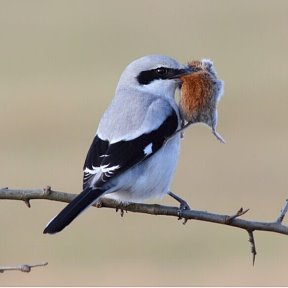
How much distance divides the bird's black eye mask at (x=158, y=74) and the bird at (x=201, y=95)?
0.26 feet

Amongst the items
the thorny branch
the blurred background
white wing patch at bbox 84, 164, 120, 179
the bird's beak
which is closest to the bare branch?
the thorny branch

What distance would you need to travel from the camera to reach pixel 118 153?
167 inches

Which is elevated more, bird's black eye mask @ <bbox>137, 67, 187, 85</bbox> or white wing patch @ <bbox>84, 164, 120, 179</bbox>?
bird's black eye mask @ <bbox>137, 67, 187, 85</bbox>

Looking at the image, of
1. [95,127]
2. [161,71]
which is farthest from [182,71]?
[95,127]

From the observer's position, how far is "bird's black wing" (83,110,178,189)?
421cm

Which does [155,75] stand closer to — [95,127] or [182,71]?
[182,71]

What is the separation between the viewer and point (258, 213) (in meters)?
9.50

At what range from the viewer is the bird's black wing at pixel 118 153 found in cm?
421

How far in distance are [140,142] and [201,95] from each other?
0.30m

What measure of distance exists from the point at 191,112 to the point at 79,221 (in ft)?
17.9

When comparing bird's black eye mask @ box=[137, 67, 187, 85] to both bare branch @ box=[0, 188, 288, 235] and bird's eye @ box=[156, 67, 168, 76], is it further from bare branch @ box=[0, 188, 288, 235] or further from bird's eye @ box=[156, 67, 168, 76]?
bare branch @ box=[0, 188, 288, 235]

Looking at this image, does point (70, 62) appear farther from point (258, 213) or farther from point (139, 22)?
point (258, 213)

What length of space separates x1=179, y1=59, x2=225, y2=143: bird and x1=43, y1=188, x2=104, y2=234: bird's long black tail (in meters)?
0.55

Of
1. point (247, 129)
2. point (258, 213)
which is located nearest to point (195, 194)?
point (258, 213)
